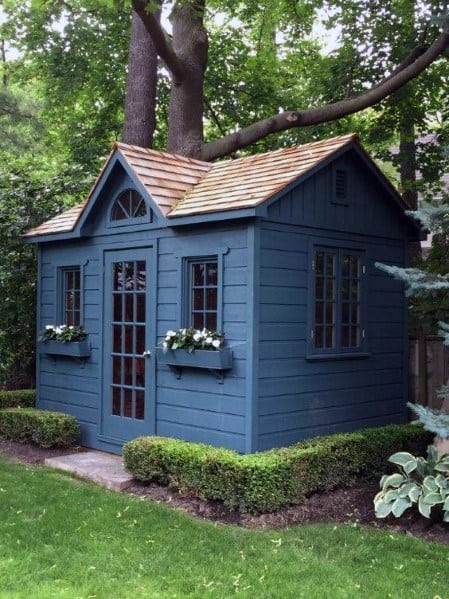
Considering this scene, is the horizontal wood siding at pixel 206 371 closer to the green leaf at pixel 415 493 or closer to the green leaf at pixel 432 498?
the green leaf at pixel 415 493

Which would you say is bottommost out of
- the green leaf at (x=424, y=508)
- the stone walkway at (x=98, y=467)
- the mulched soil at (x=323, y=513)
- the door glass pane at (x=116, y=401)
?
the mulched soil at (x=323, y=513)

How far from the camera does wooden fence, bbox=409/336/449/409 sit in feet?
28.1

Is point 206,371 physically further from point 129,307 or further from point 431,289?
point 431,289

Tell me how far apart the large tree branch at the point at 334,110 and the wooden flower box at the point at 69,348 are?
4730mm

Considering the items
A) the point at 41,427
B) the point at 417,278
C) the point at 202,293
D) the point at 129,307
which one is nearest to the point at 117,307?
the point at 129,307

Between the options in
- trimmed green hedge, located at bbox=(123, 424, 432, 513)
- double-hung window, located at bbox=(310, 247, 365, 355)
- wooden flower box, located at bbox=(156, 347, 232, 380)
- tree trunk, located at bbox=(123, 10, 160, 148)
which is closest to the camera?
trimmed green hedge, located at bbox=(123, 424, 432, 513)

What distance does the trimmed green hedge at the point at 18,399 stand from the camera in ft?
31.6

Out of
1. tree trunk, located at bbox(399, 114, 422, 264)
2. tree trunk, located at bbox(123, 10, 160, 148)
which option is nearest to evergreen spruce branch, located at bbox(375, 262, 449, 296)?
tree trunk, located at bbox(123, 10, 160, 148)

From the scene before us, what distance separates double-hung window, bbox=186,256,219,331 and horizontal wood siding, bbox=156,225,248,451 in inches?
3.9

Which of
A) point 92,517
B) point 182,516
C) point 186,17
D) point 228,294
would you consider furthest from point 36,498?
point 186,17

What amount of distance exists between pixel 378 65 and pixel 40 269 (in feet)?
25.0

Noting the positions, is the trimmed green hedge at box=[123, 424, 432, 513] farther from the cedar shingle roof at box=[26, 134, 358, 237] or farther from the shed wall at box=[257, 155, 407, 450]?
the cedar shingle roof at box=[26, 134, 358, 237]

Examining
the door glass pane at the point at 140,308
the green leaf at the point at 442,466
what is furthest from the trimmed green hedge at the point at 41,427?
the green leaf at the point at 442,466

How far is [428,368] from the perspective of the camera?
8664 millimetres
